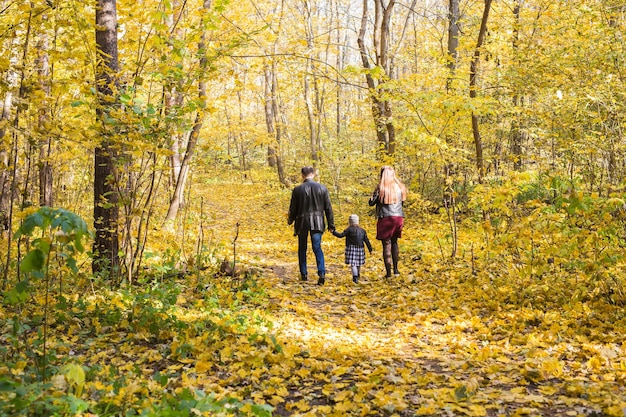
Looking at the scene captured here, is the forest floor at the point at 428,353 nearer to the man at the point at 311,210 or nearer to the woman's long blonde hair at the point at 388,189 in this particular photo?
the man at the point at 311,210

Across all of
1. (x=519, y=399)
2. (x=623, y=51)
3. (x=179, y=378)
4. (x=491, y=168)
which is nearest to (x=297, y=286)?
(x=179, y=378)

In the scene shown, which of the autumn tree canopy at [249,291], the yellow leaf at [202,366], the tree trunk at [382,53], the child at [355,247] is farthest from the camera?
the tree trunk at [382,53]

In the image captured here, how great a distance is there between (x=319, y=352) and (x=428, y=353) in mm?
1070

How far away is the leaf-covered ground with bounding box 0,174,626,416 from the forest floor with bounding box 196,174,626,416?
0.05 ft

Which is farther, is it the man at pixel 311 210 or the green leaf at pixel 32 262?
the man at pixel 311 210

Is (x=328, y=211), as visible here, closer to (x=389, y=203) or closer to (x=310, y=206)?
(x=310, y=206)

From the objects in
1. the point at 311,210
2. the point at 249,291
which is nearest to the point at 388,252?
the point at 311,210

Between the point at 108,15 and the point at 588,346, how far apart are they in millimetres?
6689

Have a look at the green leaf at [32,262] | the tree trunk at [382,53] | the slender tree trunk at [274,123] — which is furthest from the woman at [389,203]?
the slender tree trunk at [274,123]

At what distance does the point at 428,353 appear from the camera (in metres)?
4.75

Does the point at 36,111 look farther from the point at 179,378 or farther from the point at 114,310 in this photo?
the point at 179,378

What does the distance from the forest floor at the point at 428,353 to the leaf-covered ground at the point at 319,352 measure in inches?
0.7

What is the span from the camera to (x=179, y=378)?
3.91 meters

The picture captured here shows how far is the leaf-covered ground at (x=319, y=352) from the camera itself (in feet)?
10.7
